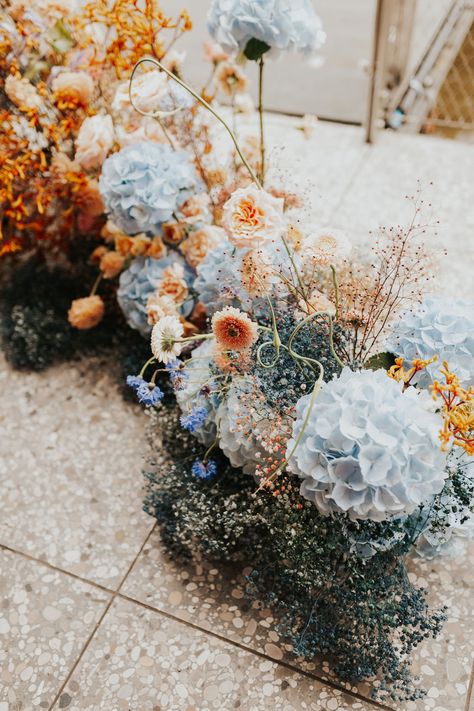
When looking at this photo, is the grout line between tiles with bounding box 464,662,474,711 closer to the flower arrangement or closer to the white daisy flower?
the flower arrangement

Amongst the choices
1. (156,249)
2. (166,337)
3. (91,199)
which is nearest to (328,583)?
(166,337)

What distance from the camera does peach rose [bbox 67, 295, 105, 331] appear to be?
1.81 metres

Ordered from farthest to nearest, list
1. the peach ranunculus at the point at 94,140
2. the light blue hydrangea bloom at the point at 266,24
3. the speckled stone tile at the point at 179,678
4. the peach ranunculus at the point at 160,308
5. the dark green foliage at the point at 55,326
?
the dark green foliage at the point at 55,326 < the peach ranunculus at the point at 94,140 < the peach ranunculus at the point at 160,308 < the light blue hydrangea bloom at the point at 266,24 < the speckled stone tile at the point at 179,678

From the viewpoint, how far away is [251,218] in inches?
46.4

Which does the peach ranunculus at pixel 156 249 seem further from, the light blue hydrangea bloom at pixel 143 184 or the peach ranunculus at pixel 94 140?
the peach ranunculus at pixel 94 140

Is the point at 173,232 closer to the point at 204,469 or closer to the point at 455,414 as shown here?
the point at 204,469

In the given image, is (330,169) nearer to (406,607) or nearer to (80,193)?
(80,193)

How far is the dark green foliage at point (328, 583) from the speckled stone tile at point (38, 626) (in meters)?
0.28

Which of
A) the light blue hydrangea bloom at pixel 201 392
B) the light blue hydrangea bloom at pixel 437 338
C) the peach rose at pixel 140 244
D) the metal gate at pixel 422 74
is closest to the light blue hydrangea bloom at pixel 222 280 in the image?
the light blue hydrangea bloom at pixel 201 392

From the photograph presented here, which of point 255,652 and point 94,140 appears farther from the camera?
point 94,140

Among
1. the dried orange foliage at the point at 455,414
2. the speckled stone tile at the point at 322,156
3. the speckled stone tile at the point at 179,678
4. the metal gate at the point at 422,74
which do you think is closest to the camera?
the dried orange foliage at the point at 455,414

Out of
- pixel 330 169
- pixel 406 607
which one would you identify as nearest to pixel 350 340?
pixel 406 607

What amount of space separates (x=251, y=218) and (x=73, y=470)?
0.90 metres

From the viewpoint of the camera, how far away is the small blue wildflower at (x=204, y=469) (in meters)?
1.39
